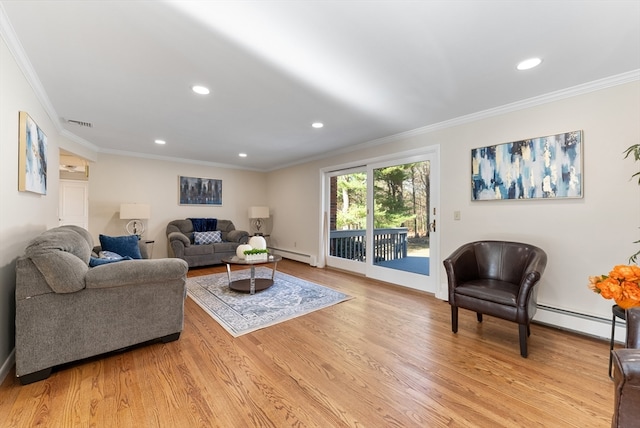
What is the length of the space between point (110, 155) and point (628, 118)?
280 inches

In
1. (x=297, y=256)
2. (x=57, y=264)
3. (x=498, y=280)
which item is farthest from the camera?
(x=297, y=256)

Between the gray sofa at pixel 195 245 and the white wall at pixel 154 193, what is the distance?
336mm

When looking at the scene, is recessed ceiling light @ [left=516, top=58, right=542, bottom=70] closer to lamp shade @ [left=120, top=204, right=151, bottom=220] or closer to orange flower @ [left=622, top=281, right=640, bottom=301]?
orange flower @ [left=622, top=281, right=640, bottom=301]

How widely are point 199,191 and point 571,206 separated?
20.4 ft

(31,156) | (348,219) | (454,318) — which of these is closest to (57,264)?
(31,156)

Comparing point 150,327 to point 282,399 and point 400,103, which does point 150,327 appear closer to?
point 282,399

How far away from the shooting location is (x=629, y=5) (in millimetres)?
1473

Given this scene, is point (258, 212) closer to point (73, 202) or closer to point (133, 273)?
point (133, 273)

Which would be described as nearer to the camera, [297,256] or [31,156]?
[31,156]

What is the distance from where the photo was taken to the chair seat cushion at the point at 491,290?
6.98ft

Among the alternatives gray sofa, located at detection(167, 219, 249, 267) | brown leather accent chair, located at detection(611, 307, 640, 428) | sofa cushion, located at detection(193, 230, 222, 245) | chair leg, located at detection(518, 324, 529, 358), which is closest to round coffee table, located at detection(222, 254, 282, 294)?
gray sofa, located at detection(167, 219, 249, 267)

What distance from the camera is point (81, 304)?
1838 millimetres

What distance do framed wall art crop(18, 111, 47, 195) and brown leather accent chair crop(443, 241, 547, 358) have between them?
11.9ft

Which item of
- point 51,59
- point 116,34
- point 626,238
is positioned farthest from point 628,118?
point 51,59
